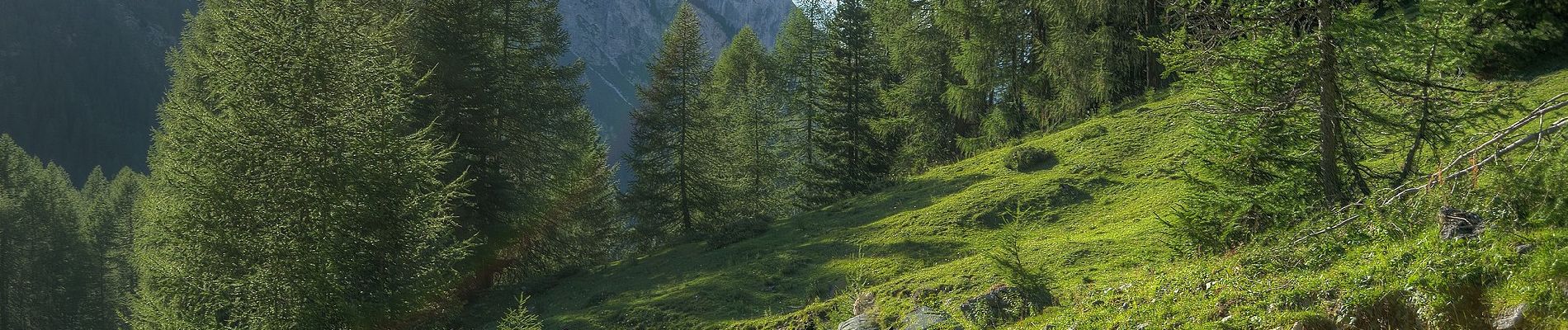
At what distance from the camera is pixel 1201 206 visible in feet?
34.3

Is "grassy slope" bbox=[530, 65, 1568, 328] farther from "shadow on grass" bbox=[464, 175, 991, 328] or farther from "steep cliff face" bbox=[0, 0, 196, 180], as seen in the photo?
"steep cliff face" bbox=[0, 0, 196, 180]

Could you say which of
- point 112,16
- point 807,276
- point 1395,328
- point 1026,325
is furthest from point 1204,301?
point 112,16

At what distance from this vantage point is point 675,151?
96.9 feet

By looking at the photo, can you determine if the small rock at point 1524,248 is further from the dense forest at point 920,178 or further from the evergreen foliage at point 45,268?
the evergreen foliage at point 45,268

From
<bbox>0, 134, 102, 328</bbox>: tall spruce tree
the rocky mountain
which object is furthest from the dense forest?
the rocky mountain

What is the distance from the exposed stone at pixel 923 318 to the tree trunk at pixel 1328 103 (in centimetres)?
504

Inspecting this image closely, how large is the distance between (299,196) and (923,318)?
1028cm

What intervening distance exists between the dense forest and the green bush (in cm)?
13

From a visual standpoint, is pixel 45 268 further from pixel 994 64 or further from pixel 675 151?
pixel 994 64

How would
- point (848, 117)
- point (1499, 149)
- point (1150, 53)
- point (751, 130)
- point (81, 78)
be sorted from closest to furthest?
point (1499, 149) → point (1150, 53) → point (848, 117) → point (751, 130) → point (81, 78)

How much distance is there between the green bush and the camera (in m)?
23.9

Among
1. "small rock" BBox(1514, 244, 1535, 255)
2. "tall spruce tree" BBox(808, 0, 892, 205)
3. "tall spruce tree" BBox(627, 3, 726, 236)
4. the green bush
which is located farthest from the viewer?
"tall spruce tree" BBox(808, 0, 892, 205)

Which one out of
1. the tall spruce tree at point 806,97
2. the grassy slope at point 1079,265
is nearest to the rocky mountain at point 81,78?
the tall spruce tree at point 806,97

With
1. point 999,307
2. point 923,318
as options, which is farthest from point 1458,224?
point 923,318
